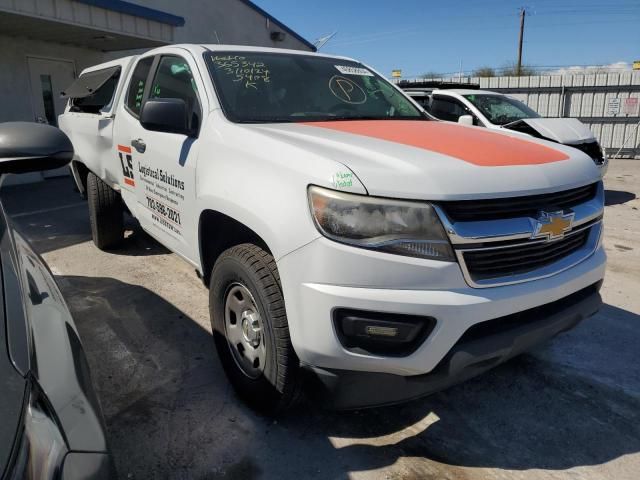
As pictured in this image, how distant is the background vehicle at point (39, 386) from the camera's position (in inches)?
40.4

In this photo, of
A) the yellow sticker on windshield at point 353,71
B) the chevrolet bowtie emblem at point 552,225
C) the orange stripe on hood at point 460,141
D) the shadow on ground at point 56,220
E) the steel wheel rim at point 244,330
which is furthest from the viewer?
the shadow on ground at point 56,220

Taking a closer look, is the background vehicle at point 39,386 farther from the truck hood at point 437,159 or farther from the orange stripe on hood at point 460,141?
the orange stripe on hood at point 460,141

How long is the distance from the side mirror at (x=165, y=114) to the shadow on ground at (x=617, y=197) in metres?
7.38

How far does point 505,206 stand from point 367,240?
0.58 m

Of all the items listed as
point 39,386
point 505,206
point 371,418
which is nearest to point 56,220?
point 371,418

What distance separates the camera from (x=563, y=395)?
272 centimetres

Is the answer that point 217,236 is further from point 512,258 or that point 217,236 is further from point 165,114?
point 512,258

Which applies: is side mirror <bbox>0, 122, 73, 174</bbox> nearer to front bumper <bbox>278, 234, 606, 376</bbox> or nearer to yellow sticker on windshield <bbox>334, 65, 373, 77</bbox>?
front bumper <bbox>278, 234, 606, 376</bbox>

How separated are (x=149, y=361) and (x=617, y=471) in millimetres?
2511

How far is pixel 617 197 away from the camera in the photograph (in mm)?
8602

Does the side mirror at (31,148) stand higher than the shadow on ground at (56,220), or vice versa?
the side mirror at (31,148)

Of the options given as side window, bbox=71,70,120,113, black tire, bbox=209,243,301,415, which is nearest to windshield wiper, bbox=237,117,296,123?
black tire, bbox=209,243,301,415

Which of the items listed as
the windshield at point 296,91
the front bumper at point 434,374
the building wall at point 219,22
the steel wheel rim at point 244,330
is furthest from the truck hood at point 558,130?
the building wall at point 219,22

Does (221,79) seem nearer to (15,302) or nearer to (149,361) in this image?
(149,361)
